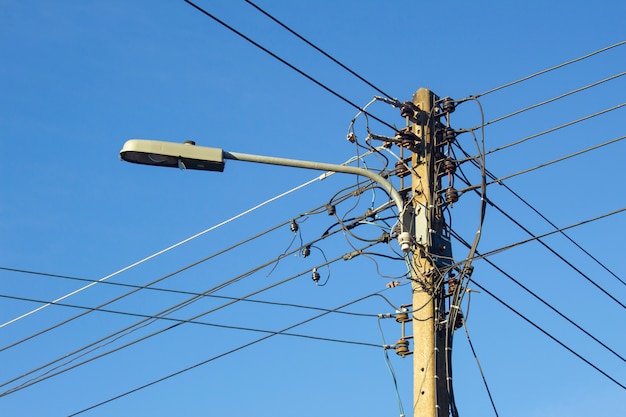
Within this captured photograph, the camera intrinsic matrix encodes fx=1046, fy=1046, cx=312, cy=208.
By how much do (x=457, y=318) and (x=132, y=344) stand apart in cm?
634

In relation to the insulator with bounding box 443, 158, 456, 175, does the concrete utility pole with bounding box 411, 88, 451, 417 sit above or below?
below

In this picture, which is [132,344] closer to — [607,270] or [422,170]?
[422,170]

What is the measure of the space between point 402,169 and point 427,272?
156cm

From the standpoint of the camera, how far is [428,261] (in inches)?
476

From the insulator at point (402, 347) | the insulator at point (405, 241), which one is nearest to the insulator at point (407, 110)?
the insulator at point (405, 241)

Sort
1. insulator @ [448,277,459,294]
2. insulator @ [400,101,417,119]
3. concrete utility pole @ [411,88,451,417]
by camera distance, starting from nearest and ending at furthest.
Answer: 1. concrete utility pole @ [411,88,451,417]
2. insulator @ [448,277,459,294]
3. insulator @ [400,101,417,119]

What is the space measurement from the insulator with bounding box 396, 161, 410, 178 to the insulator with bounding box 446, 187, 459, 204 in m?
0.70

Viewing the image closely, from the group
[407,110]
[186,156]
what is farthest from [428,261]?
[186,156]

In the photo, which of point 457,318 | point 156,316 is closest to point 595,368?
point 457,318

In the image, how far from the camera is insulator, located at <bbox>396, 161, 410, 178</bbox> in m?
12.9

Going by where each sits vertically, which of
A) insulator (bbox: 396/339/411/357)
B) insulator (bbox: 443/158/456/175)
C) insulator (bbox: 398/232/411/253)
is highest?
insulator (bbox: 443/158/456/175)

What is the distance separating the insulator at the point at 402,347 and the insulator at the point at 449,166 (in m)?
2.12

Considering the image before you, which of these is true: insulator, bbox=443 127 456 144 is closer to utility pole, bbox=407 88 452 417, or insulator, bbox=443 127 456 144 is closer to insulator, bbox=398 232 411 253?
utility pole, bbox=407 88 452 417

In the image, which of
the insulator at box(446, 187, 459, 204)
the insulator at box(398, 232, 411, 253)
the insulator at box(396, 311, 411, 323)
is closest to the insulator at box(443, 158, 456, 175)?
the insulator at box(446, 187, 459, 204)
